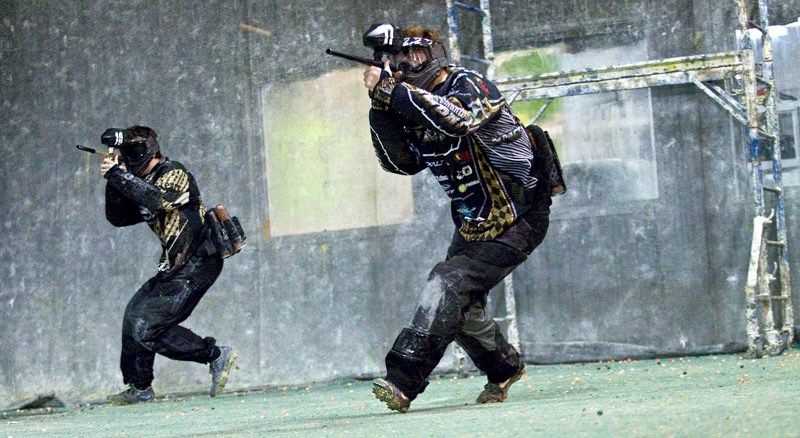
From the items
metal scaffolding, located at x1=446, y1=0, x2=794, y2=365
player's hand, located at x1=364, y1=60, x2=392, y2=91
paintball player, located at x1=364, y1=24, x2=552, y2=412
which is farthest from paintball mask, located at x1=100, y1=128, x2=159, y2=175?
player's hand, located at x1=364, y1=60, x2=392, y2=91

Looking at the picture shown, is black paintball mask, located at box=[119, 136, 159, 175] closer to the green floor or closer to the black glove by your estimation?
the black glove

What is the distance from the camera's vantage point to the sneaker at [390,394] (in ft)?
17.2

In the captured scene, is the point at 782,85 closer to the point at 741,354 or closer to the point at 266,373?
the point at 741,354

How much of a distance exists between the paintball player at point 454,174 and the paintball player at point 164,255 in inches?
106

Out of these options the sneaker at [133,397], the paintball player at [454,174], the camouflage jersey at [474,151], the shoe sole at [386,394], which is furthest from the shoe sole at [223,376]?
the shoe sole at [386,394]

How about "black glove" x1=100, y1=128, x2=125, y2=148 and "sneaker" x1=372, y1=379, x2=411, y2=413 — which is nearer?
"sneaker" x1=372, y1=379, x2=411, y2=413

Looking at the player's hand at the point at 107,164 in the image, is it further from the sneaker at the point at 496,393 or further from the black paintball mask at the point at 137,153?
the sneaker at the point at 496,393

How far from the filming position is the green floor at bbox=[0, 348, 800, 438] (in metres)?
3.87

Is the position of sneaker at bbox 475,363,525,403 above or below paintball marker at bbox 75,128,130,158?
below

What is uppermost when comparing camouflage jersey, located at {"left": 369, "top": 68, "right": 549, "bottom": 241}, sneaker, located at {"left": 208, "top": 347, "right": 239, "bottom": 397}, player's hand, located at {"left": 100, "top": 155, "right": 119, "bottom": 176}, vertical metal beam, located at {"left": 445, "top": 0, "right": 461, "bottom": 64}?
vertical metal beam, located at {"left": 445, "top": 0, "right": 461, "bottom": 64}

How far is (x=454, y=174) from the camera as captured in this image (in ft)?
18.3

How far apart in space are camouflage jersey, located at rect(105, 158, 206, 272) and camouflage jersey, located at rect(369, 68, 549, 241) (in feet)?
8.69

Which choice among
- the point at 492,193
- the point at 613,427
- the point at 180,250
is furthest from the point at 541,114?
the point at 613,427

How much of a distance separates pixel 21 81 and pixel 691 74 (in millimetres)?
5398
